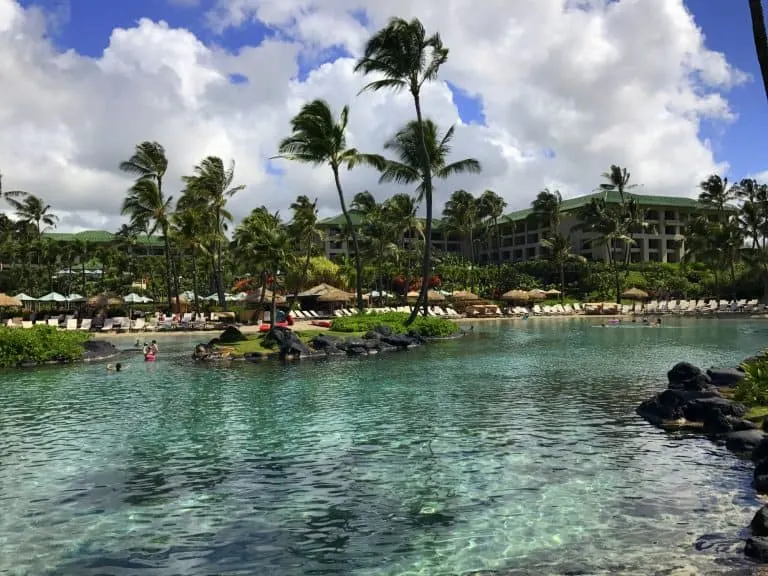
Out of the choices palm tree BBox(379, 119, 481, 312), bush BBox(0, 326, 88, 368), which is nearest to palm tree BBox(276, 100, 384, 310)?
palm tree BBox(379, 119, 481, 312)

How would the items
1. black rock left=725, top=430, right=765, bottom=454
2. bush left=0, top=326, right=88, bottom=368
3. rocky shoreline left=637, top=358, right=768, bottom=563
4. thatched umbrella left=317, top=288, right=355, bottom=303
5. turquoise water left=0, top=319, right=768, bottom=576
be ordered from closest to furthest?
turquoise water left=0, top=319, right=768, bottom=576
rocky shoreline left=637, top=358, right=768, bottom=563
black rock left=725, top=430, right=765, bottom=454
bush left=0, top=326, right=88, bottom=368
thatched umbrella left=317, top=288, right=355, bottom=303

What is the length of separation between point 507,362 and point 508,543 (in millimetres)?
17257

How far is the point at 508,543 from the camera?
6.94 meters

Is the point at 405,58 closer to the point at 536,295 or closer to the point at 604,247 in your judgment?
the point at 536,295

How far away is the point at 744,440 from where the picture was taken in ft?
35.0

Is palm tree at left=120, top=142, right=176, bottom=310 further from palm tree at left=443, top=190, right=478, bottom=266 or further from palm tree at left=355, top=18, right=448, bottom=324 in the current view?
palm tree at left=443, top=190, right=478, bottom=266

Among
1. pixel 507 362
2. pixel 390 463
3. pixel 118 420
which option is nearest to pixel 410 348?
pixel 507 362

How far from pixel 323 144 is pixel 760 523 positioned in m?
33.4

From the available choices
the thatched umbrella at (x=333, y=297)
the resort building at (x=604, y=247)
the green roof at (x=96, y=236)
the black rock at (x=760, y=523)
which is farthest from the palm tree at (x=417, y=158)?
the green roof at (x=96, y=236)

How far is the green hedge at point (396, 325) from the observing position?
33.9m

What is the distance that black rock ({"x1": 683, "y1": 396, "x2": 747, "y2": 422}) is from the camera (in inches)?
477

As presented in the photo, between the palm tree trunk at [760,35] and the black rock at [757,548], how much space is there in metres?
8.54

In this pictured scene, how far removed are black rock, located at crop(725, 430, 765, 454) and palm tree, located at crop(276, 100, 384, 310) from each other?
2772 centimetres

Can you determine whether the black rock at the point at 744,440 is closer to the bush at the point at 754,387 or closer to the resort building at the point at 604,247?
the bush at the point at 754,387
